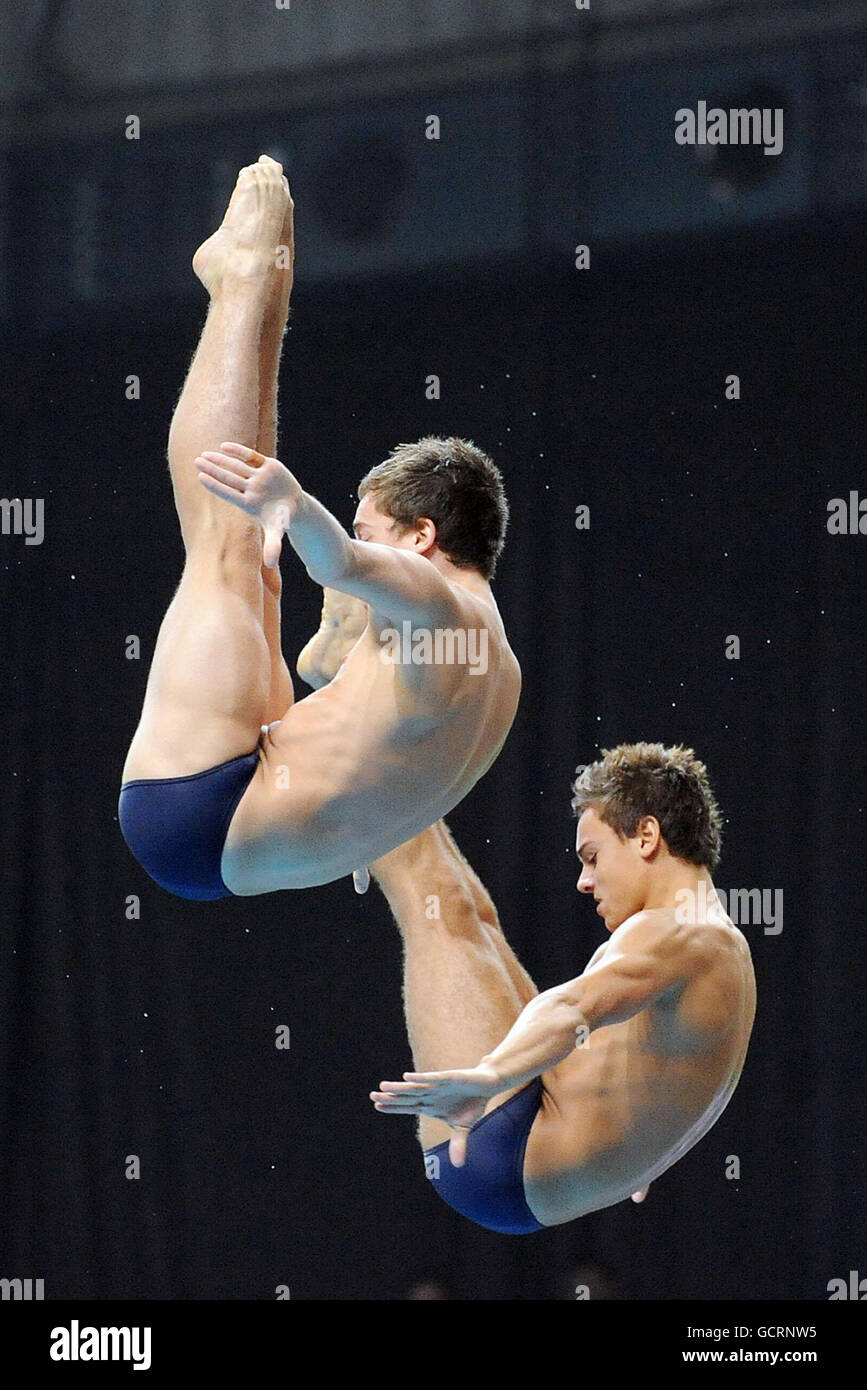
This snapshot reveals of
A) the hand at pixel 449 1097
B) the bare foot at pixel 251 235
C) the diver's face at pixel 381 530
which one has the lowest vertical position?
the hand at pixel 449 1097

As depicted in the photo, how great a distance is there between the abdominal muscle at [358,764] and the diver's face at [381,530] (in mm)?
214

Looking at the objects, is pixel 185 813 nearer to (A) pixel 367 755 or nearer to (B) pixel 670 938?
(A) pixel 367 755

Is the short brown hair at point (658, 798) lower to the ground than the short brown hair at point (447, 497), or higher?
lower

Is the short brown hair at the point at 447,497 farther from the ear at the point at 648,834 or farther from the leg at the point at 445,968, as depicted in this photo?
the leg at the point at 445,968

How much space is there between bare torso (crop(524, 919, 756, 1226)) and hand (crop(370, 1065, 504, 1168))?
0.77 m

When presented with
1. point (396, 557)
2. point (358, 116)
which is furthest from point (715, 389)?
point (396, 557)

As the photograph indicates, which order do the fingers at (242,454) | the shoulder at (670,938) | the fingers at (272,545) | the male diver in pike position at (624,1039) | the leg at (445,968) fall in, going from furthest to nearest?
the leg at (445,968)
the male diver in pike position at (624,1039)
the shoulder at (670,938)
the fingers at (242,454)
the fingers at (272,545)

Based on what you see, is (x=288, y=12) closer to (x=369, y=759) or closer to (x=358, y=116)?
(x=358, y=116)

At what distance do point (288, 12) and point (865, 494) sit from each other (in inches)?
88.6

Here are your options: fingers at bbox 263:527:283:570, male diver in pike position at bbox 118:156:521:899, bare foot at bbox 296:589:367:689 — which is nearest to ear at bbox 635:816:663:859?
male diver in pike position at bbox 118:156:521:899

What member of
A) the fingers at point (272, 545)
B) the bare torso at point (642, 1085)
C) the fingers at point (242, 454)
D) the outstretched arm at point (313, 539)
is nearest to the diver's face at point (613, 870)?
the bare torso at point (642, 1085)

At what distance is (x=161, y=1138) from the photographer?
5102 mm

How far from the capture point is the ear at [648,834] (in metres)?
3.29

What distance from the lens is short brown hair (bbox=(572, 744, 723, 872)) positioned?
3293mm
